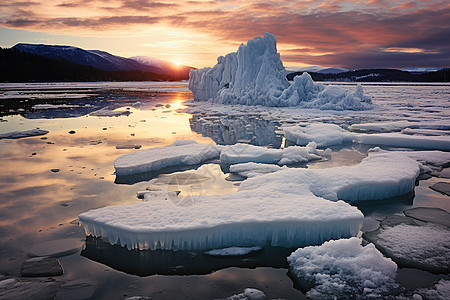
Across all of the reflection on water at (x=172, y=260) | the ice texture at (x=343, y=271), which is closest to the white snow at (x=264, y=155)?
the reflection on water at (x=172, y=260)

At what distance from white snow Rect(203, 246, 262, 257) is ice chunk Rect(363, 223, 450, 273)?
1.54 metres

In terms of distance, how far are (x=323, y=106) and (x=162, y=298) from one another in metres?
20.7

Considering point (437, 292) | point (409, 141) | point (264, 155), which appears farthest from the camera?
point (409, 141)

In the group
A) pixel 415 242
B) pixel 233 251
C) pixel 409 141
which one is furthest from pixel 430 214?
pixel 409 141

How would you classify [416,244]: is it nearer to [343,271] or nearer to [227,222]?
[343,271]

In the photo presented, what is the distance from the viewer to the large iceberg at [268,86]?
22062mm

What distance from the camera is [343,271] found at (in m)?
3.19

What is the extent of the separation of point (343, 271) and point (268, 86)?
22.2 metres

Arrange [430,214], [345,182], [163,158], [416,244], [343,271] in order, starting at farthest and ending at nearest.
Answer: [163,158]
[345,182]
[430,214]
[416,244]
[343,271]

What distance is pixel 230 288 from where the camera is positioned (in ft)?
10.1

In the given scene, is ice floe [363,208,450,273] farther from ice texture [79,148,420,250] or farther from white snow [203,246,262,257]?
white snow [203,246,262,257]

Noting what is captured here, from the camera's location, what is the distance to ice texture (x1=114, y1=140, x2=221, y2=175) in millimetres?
6754


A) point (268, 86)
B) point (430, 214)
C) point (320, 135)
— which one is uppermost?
point (268, 86)

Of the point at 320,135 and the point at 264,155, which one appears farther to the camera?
the point at 320,135
